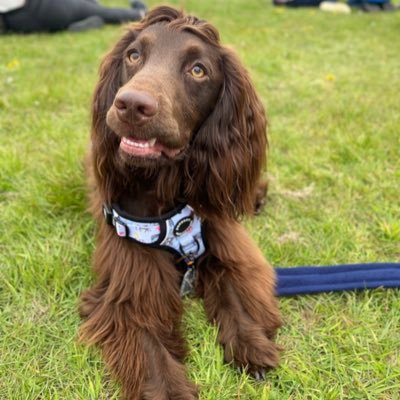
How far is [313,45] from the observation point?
7.00m

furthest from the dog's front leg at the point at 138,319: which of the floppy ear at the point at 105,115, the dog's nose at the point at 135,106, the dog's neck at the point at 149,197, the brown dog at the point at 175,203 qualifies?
the dog's nose at the point at 135,106

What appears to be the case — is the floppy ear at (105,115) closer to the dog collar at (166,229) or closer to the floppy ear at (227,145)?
the dog collar at (166,229)

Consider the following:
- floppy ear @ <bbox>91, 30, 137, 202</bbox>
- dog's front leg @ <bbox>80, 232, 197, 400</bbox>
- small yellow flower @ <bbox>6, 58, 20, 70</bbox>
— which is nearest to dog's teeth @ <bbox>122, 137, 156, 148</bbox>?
floppy ear @ <bbox>91, 30, 137, 202</bbox>

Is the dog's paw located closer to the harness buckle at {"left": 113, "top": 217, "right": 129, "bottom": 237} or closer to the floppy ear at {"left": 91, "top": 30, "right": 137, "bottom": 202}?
the harness buckle at {"left": 113, "top": 217, "right": 129, "bottom": 237}

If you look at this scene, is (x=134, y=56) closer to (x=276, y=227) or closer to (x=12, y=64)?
(x=276, y=227)

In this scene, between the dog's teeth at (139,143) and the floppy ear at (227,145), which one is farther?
the floppy ear at (227,145)

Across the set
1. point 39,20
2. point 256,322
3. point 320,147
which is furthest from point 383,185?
point 39,20

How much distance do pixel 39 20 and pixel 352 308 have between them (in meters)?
6.36

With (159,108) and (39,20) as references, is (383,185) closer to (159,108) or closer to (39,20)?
(159,108)

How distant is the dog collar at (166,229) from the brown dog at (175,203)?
1 centimetres

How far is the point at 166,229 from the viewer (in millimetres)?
2100

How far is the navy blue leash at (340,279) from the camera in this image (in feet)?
7.62

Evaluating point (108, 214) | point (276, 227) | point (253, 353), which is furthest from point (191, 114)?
point (276, 227)

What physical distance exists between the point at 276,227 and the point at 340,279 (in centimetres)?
64
